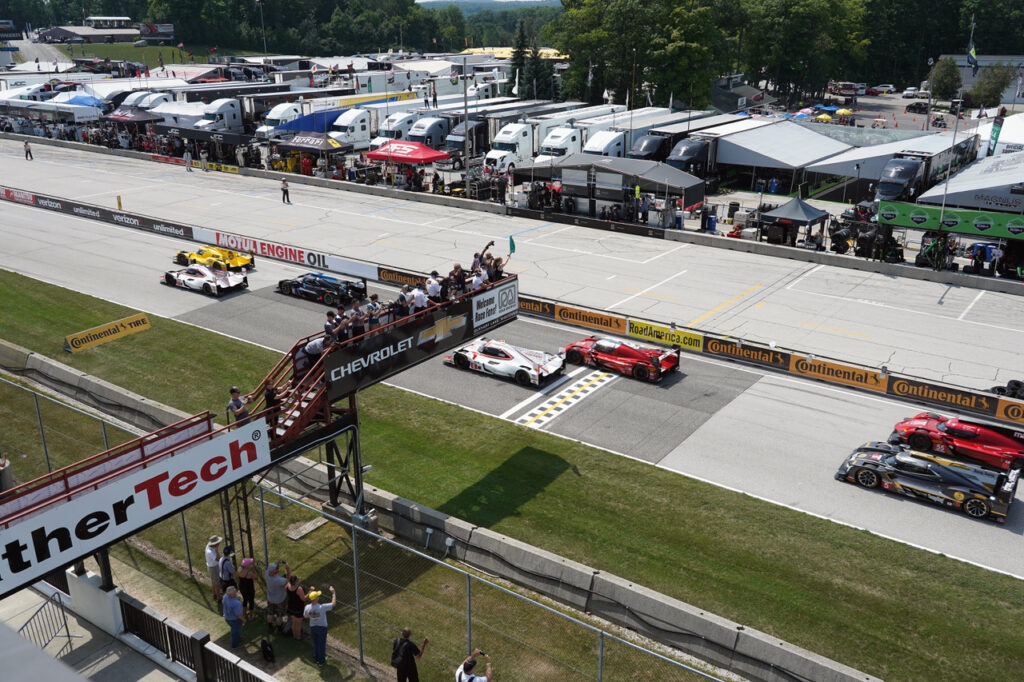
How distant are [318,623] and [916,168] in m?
42.0

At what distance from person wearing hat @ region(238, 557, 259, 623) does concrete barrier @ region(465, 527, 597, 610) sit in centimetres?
437

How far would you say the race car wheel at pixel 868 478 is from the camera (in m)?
→ 20.1

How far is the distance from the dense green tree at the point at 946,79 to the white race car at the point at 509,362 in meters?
102

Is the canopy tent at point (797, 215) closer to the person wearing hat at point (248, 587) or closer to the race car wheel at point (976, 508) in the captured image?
the race car wheel at point (976, 508)

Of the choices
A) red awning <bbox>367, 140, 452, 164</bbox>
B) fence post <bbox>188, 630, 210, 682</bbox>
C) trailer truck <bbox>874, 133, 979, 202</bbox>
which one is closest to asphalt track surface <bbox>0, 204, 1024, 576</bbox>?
fence post <bbox>188, 630, 210, 682</bbox>

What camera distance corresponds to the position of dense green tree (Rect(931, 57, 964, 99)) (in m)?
106

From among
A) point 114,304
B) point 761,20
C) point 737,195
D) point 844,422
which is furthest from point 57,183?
point 761,20

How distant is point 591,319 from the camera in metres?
30.6

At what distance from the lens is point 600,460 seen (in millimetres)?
21250

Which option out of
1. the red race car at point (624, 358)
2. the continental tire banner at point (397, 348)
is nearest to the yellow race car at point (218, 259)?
the red race car at point (624, 358)

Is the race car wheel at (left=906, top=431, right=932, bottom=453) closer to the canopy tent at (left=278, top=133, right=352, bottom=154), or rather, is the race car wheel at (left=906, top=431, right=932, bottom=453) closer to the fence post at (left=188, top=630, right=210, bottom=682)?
the fence post at (left=188, top=630, right=210, bottom=682)

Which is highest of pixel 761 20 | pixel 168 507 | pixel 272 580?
pixel 761 20

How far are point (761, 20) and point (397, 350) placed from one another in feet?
325

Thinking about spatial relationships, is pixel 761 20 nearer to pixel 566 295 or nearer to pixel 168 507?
pixel 566 295
